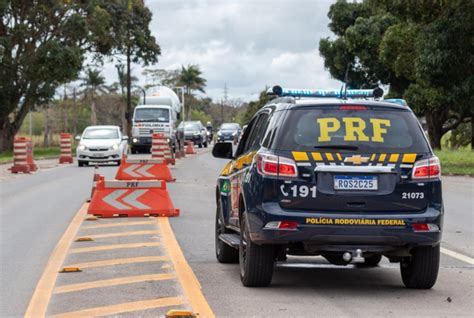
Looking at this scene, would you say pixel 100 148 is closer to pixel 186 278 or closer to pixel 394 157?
pixel 186 278

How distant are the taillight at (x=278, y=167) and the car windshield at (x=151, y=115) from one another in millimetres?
41325

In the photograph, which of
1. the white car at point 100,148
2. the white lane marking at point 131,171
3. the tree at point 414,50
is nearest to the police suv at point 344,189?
the white lane marking at point 131,171

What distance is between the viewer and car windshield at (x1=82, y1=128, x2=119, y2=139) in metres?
39.1

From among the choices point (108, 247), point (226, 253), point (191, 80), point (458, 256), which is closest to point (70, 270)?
point (226, 253)

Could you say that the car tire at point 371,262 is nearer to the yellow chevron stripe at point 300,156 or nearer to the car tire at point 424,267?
the car tire at point 424,267

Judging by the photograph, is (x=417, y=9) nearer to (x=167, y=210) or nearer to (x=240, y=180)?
(x=167, y=210)

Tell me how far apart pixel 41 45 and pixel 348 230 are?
4797cm

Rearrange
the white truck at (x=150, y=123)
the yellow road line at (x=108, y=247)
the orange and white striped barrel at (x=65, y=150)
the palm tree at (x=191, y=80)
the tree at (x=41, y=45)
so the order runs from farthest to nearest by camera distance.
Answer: the palm tree at (x=191, y=80), the tree at (x=41, y=45), the white truck at (x=150, y=123), the orange and white striped barrel at (x=65, y=150), the yellow road line at (x=108, y=247)

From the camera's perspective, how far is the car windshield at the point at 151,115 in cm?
5059

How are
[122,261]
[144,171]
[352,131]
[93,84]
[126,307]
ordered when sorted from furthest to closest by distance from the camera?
1. [93,84]
2. [144,171]
3. [122,261]
4. [352,131]
5. [126,307]

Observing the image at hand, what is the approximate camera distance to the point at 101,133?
39406 mm

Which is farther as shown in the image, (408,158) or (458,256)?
(458,256)

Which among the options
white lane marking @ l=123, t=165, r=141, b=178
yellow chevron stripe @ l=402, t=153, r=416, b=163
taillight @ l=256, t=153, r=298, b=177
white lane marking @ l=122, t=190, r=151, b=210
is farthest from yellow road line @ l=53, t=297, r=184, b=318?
white lane marking @ l=123, t=165, r=141, b=178

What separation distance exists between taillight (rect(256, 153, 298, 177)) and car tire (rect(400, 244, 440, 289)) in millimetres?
1453
